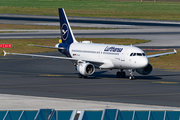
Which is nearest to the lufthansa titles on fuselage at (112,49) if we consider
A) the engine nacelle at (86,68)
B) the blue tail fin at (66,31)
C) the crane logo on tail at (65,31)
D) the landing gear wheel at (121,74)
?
the engine nacelle at (86,68)

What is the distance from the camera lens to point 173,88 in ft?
133

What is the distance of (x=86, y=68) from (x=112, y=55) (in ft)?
12.1

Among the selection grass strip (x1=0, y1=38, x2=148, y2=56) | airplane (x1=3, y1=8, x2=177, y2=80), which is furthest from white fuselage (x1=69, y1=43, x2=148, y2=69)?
grass strip (x1=0, y1=38, x2=148, y2=56)

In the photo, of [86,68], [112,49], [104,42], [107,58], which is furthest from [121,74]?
[104,42]

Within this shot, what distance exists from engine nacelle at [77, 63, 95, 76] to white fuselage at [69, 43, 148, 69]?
1985mm

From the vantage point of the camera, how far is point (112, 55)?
48062 mm

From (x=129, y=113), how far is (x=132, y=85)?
24.6 meters

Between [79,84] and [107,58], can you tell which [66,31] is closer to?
[107,58]

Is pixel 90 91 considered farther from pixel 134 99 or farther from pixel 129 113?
pixel 129 113

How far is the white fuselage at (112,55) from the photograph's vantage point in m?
45.8

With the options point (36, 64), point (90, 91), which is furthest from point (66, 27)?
point (90, 91)

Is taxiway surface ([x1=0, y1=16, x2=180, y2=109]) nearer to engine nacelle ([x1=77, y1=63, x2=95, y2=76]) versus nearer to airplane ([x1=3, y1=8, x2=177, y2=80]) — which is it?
engine nacelle ([x1=77, y1=63, x2=95, y2=76])

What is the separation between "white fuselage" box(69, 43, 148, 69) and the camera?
45781 millimetres

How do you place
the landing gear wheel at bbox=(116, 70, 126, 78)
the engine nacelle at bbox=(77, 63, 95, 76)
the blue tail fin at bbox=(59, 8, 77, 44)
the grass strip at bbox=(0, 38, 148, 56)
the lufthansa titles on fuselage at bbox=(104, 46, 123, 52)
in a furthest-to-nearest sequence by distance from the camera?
the grass strip at bbox=(0, 38, 148, 56) < the blue tail fin at bbox=(59, 8, 77, 44) < the landing gear wheel at bbox=(116, 70, 126, 78) < the lufthansa titles on fuselage at bbox=(104, 46, 123, 52) < the engine nacelle at bbox=(77, 63, 95, 76)
